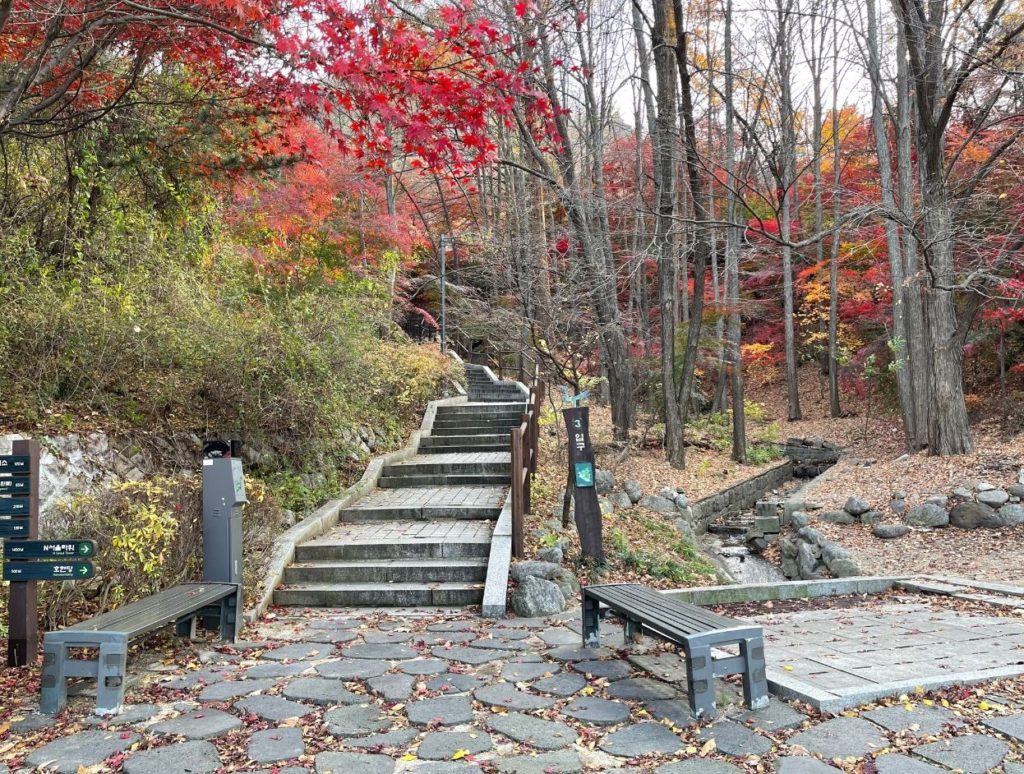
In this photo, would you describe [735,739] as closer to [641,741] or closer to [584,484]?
[641,741]

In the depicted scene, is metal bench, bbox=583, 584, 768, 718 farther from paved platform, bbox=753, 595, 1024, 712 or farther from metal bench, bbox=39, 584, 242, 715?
metal bench, bbox=39, 584, 242, 715

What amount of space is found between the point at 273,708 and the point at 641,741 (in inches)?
73.1

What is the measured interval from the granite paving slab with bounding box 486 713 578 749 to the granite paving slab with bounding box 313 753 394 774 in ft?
1.89

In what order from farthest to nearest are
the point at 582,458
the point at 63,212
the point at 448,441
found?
the point at 448,441 → the point at 63,212 → the point at 582,458

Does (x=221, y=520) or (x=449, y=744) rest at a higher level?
(x=221, y=520)

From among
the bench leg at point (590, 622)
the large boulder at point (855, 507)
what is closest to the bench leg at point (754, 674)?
the bench leg at point (590, 622)

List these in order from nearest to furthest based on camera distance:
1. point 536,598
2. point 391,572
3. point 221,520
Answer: point 221,520 → point 536,598 → point 391,572

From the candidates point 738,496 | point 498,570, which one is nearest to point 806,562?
point 738,496

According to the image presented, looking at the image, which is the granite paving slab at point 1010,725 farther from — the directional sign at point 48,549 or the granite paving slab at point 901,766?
the directional sign at point 48,549

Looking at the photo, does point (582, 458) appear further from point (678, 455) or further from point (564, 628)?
point (678, 455)

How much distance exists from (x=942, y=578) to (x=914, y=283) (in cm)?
866

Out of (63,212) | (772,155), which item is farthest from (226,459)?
(772,155)

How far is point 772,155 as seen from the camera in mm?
6957

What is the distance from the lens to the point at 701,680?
337cm
